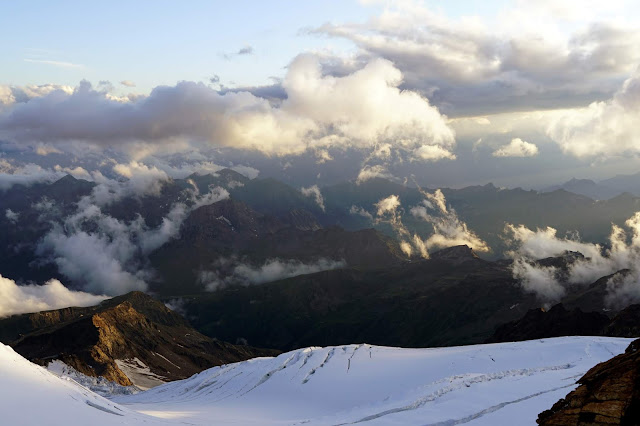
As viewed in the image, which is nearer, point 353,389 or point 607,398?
point 607,398

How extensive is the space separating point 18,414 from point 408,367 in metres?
50.0

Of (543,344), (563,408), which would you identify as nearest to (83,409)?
(563,408)

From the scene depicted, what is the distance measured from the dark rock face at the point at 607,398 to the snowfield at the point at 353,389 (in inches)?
306

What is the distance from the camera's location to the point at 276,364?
284 feet

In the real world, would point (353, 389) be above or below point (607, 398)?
below

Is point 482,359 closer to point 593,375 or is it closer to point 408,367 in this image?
point 408,367

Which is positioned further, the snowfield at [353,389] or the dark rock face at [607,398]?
the snowfield at [353,389]

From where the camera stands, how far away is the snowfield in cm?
3894

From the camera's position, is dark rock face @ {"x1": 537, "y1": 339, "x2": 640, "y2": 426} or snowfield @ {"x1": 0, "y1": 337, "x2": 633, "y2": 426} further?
snowfield @ {"x1": 0, "y1": 337, "x2": 633, "y2": 426}

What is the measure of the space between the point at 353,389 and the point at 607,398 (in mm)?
43505

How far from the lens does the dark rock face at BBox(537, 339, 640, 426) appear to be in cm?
2516

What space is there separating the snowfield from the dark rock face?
776cm

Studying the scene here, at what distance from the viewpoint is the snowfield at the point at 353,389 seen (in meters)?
38.9

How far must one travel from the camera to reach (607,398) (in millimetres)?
25953
